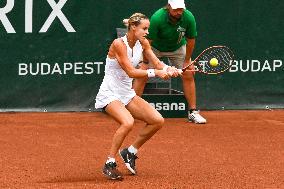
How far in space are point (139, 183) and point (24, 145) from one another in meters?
2.55

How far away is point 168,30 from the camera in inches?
452

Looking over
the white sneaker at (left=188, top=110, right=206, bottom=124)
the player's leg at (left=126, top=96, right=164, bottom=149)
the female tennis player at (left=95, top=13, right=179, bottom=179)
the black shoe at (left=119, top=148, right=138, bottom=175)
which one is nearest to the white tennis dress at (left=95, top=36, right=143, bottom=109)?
the female tennis player at (left=95, top=13, right=179, bottom=179)

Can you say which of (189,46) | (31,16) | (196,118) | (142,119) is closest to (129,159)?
(142,119)

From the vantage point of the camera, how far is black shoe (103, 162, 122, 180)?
8273 millimetres

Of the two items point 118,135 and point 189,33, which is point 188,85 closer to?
point 189,33

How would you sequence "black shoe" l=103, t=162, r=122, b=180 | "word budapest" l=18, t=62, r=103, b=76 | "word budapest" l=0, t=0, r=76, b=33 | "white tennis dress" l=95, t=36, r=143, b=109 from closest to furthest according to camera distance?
"black shoe" l=103, t=162, r=122, b=180 < "white tennis dress" l=95, t=36, r=143, b=109 < "word budapest" l=0, t=0, r=76, b=33 < "word budapest" l=18, t=62, r=103, b=76

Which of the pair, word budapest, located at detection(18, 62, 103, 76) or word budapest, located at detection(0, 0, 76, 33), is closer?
word budapest, located at detection(0, 0, 76, 33)

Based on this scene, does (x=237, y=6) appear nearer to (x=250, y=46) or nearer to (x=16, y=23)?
(x=250, y=46)

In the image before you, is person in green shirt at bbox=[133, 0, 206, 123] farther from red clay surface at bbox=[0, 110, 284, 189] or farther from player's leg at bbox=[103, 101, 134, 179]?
player's leg at bbox=[103, 101, 134, 179]

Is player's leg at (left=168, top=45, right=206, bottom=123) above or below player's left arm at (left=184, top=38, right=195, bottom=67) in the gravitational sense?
below

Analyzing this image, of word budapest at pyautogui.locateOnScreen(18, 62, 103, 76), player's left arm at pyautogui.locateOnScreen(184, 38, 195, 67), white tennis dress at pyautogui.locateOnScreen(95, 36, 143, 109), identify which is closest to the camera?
white tennis dress at pyautogui.locateOnScreen(95, 36, 143, 109)

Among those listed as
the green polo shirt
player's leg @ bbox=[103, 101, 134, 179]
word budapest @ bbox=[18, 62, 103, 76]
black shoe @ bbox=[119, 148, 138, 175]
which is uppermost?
the green polo shirt

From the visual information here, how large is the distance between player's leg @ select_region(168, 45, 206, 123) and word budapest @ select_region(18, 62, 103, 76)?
1346 mm

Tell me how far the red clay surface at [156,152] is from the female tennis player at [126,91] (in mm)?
249
